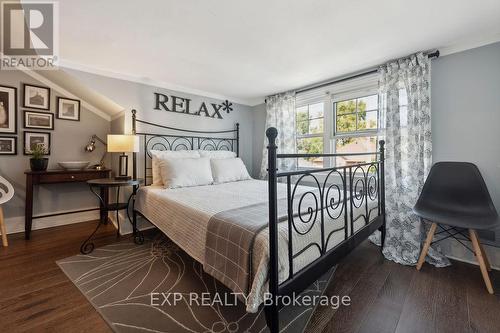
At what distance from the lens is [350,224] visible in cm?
175

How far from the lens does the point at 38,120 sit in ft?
9.55

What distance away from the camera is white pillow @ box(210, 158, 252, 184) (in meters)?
2.99

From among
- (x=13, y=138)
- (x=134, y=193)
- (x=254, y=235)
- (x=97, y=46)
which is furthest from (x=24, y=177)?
(x=254, y=235)

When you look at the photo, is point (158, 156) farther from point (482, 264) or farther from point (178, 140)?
point (482, 264)

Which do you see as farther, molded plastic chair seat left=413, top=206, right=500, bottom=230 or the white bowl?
the white bowl

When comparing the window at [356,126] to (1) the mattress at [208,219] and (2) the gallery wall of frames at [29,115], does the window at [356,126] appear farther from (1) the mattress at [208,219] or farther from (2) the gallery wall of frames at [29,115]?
(2) the gallery wall of frames at [29,115]

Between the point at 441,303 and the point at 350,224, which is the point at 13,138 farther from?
the point at 441,303

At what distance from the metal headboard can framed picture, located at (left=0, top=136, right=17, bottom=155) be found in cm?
152

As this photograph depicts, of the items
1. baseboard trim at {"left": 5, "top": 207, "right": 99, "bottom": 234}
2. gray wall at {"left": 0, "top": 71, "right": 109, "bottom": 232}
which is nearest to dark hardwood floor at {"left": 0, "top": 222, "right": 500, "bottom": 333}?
baseboard trim at {"left": 5, "top": 207, "right": 99, "bottom": 234}

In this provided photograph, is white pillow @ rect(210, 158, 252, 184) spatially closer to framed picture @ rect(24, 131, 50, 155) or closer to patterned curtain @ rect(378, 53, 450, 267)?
patterned curtain @ rect(378, 53, 450, 267)

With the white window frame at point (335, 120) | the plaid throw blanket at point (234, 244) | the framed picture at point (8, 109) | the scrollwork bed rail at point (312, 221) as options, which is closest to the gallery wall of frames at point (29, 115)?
the framed picture at point (8, 109)

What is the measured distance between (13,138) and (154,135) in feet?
5.63

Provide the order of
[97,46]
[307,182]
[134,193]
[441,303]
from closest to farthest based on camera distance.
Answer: [441,303], [97,46], [134,193], [307,182]

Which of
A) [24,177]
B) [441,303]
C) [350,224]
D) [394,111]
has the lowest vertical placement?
[441,303]
